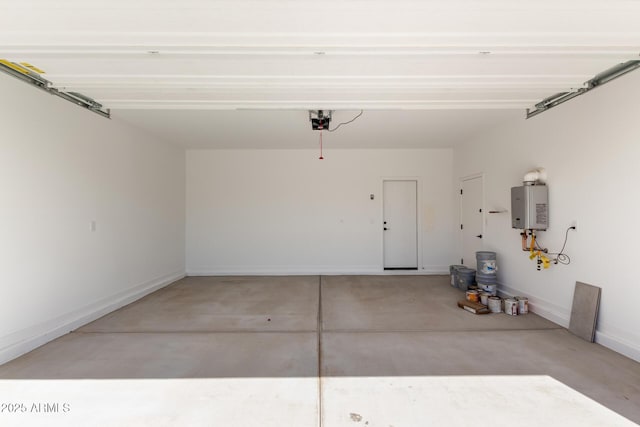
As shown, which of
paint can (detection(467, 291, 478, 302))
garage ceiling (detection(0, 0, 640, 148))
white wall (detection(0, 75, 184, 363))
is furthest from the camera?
paint can (detection(467, 291, 478, 302))

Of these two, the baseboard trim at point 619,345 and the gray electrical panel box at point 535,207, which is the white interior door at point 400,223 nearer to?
the gray electrical panel box at point 535,207

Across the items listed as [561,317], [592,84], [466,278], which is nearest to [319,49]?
[592,84]

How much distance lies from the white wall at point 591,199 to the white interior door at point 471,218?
88cm

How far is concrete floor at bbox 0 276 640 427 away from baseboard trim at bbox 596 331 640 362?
75mm

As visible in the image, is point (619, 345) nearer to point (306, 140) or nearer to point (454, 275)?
point (454, 275)

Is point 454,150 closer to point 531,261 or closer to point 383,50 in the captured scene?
point 531,261

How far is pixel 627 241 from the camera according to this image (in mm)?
2586

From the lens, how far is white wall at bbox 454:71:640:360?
2.57 metres

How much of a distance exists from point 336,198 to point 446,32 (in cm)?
422

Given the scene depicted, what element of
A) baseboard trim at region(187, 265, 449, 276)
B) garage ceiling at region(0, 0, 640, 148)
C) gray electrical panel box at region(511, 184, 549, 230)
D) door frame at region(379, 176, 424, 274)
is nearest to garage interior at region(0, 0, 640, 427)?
garage ceiling at region(0, 0, 640, 148)

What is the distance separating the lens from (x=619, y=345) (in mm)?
2617

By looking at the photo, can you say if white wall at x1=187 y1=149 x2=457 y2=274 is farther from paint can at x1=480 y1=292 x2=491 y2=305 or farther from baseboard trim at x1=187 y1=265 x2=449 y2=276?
paint can at x1=480 y1=292 x2=491 y2=305

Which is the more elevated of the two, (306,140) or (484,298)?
(306,140)

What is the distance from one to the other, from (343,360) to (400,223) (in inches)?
158
